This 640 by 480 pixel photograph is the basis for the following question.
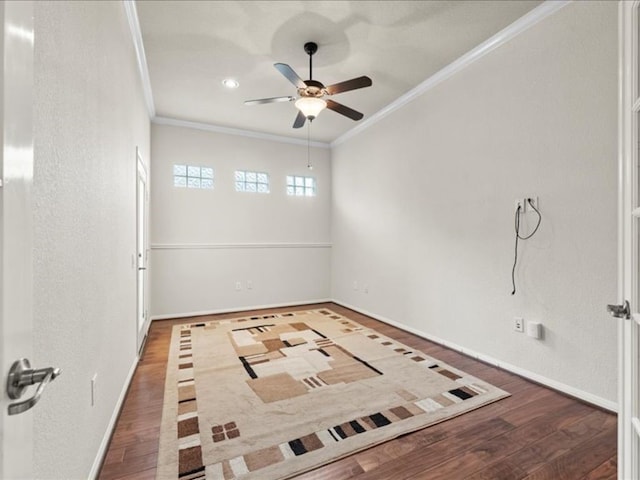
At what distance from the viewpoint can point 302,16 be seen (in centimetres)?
234

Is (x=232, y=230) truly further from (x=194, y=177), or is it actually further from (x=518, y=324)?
(x=518, y=324)

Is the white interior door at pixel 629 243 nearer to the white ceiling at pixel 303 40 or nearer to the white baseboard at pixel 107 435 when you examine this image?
the white ceiling at pixel 303 40

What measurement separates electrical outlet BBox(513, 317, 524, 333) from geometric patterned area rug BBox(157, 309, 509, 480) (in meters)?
0.53

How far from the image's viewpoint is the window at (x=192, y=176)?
14.6 feet

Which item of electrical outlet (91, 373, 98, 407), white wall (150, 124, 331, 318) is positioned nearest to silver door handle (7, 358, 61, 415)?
electrical outlet (91, 373, 98, 407)

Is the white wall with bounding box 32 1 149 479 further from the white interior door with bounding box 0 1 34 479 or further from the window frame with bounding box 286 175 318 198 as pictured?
the window frame with bounding box 286 175 318 198

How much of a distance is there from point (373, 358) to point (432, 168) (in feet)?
6.93

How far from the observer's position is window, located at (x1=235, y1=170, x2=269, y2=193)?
4.85 meters

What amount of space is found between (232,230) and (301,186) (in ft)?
4.73

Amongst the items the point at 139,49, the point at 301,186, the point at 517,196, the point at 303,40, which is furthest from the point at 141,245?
the point at 517,196

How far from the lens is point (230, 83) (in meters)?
3.34

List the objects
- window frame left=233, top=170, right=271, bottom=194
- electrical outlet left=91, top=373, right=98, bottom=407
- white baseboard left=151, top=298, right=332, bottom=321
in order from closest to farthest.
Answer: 1. electrical outlet left=91, top=373, right=98, bottom=407
2. white baseboard left=151, top=298, right=332, bottom=321
3. window frame left=233, top=170, right=271, bottom=194

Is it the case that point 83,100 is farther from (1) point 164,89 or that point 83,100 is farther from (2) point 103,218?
(1) point 164,89

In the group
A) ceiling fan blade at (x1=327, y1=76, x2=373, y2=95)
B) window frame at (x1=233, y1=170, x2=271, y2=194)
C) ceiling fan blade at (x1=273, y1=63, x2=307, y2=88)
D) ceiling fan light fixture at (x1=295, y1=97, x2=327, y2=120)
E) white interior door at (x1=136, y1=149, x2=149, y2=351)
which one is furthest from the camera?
window frame at (x1=233, y1=170, x2=271, y2=194)
